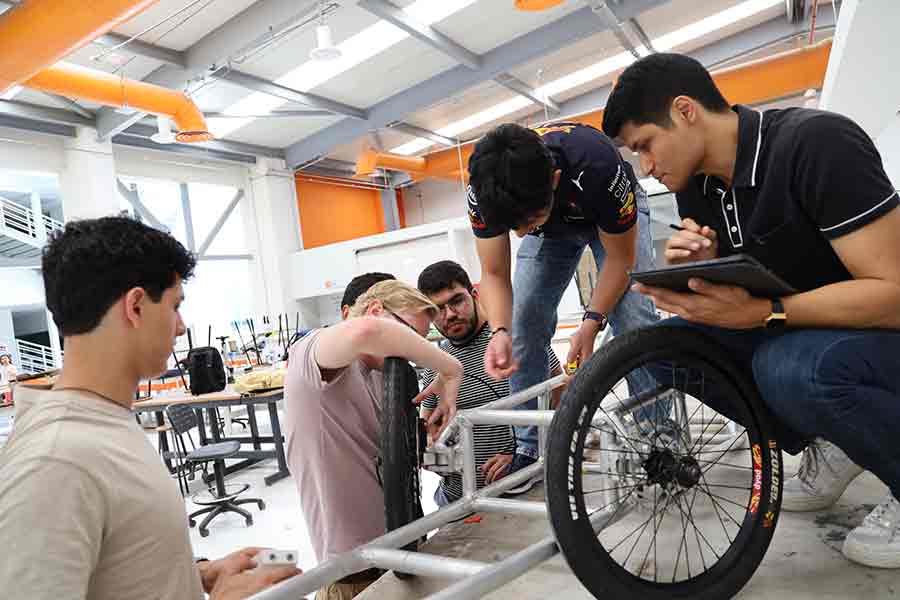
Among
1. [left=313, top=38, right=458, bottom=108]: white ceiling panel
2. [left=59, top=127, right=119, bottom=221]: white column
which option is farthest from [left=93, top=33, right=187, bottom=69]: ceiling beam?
[left=59, top=127, right=119, bottom=221]: white column

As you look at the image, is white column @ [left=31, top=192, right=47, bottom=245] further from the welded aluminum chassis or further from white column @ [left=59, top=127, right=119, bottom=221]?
the welded aluminum chassis

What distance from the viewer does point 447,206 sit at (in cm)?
1085

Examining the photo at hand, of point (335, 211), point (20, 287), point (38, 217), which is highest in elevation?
point (38, 217)

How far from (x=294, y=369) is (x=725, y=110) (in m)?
1.14

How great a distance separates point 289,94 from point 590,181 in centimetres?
574

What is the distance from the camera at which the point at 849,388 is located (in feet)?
3.18

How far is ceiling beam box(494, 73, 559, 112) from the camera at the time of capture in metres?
7.11

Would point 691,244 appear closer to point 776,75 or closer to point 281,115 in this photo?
point 776,75

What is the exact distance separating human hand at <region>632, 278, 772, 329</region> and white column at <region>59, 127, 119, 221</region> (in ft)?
22.8

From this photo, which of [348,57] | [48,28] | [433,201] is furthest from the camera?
[433,201]

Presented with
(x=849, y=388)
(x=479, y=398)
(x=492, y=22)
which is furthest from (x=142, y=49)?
(x=849, y=388)

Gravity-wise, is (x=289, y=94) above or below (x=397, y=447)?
above

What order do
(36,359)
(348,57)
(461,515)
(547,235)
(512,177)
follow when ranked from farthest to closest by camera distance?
(36,359), (348,57), (547,235), (461,515), (512,177)

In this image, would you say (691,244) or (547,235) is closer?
(691,244)
